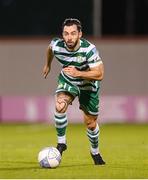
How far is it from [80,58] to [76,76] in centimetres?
42

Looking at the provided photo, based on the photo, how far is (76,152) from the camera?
15453mm

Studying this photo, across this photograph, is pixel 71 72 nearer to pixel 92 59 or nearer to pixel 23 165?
pixel 92 59

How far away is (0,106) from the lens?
80.7 ft

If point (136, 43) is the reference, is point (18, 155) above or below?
above

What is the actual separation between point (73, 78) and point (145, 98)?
486 inches

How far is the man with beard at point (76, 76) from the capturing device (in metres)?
12.3

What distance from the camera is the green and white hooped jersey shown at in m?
12.4

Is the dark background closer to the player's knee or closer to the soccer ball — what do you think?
the player's knee

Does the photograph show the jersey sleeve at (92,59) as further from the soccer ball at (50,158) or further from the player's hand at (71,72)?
the soccer ball at (50,158)

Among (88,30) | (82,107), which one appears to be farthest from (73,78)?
(88,30)

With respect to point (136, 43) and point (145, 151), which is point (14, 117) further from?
point (145, 151)

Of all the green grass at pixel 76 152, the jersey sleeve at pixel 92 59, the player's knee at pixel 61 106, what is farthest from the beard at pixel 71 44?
the green grass at pixel 76 152

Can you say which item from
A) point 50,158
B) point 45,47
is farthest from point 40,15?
point 50,158

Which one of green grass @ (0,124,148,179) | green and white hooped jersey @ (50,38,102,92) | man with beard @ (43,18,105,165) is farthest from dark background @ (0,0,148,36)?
green and white hooped jersey @ (50,38,102,92)
